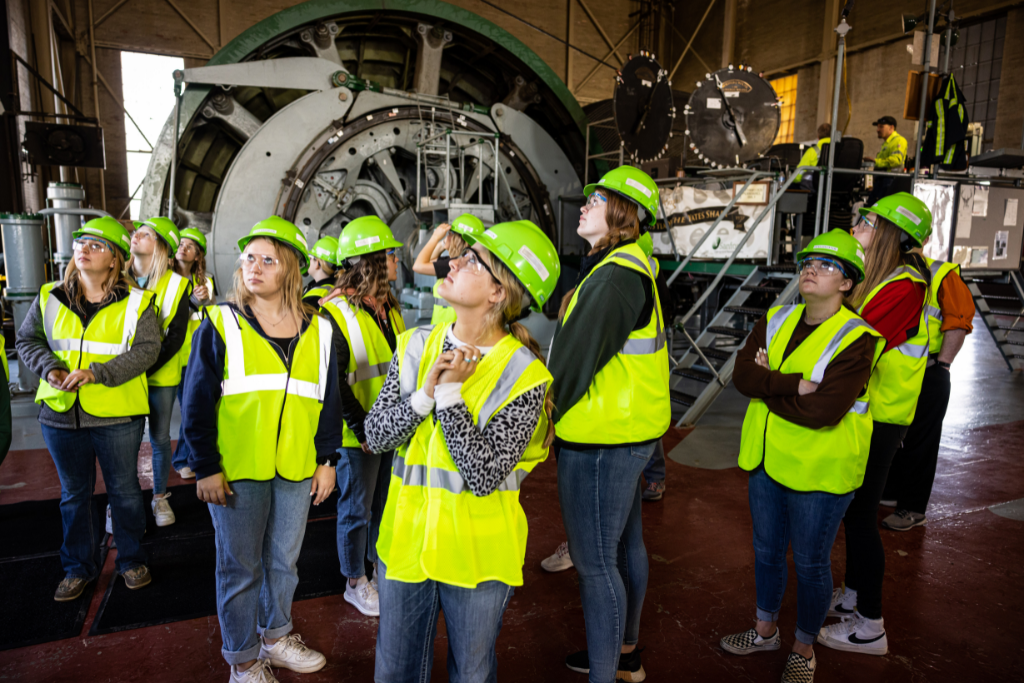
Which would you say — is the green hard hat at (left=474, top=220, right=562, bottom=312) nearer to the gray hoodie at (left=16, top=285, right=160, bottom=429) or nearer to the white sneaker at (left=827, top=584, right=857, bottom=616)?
the gray hoodie at (left=16, top=285, right=160, bottom=429)

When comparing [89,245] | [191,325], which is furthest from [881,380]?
[191,325]

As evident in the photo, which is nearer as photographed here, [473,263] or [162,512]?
[473,263]

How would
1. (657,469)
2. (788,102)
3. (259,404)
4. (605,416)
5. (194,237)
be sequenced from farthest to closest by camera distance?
1. (788,102)
2. (194,237)
3. (657,469)
4. (259,404)
5. (605,416)

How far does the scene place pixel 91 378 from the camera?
2514 mm

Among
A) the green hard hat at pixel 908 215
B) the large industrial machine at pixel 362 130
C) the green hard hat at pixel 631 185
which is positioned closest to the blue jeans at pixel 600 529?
the green hard hat at pixel 631 185

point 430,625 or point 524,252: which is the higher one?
point 524,252

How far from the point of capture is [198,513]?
367 cm

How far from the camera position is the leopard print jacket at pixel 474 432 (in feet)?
4.61

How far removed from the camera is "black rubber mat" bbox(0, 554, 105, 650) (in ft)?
8.22

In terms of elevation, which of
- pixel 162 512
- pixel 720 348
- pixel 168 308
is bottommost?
pixel 162 512

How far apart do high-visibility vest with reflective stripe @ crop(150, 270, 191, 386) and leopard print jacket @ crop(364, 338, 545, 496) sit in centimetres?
221

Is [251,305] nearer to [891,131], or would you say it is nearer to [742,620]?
[742,620]

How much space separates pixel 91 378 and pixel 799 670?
286 centimetres

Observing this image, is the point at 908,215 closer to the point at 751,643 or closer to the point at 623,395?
the point at 623,395
